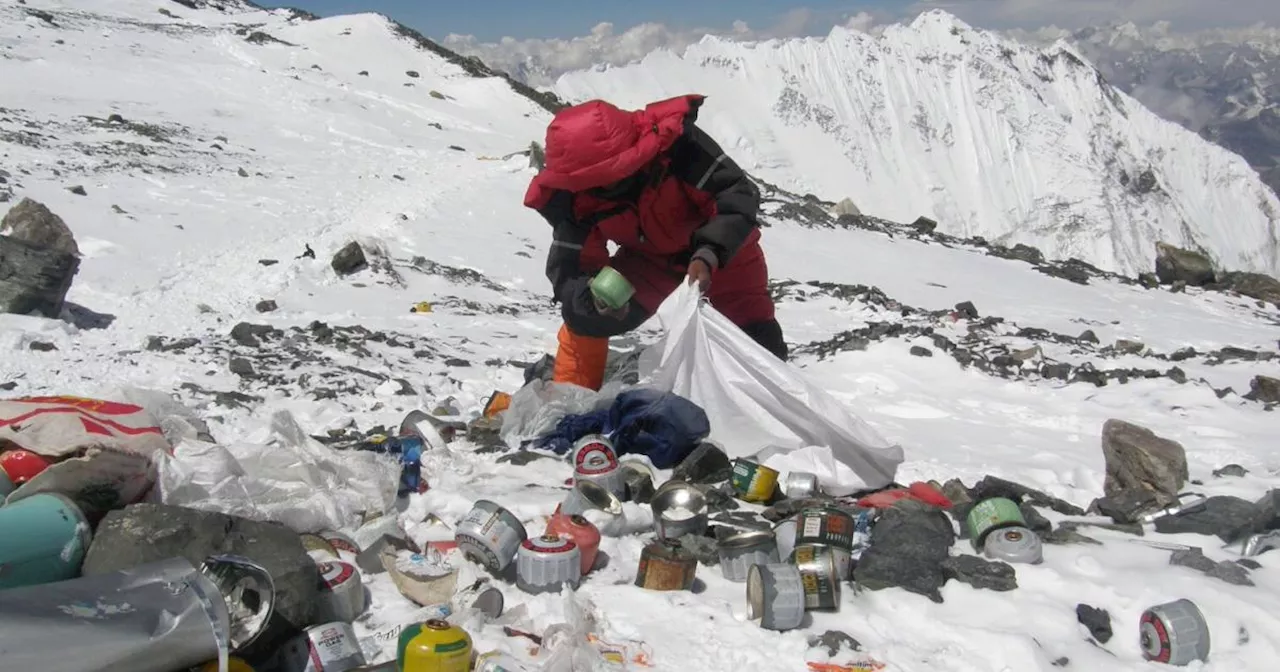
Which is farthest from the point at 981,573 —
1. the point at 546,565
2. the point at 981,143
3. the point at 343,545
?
the point at 981,143

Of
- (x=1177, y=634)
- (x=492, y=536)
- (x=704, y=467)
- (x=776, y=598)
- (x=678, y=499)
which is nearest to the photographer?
(x=1177, y=634)

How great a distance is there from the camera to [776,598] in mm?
2926

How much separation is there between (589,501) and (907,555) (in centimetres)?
126

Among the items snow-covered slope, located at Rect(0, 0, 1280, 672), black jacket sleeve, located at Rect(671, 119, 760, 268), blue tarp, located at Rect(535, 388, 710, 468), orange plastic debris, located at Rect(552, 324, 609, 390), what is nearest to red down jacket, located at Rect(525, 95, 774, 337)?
black jacket sleeve, located at Rect(671, 119, 760, 268)

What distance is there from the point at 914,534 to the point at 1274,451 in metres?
3.60

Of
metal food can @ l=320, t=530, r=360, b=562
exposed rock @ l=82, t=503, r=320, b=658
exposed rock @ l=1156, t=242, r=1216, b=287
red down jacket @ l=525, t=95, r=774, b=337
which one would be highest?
exposed rock @ l=1156, t=242, r=1216, b=287

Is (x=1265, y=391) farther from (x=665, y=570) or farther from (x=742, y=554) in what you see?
(x=665, y=570)

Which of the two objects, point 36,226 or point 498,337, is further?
point 498,337

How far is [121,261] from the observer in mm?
9148

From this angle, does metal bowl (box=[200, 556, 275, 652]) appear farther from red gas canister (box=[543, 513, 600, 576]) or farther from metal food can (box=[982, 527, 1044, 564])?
metal food can (box=[982, 527, 1044, 564])

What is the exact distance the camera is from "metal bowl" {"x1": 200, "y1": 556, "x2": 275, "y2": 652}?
2.50m

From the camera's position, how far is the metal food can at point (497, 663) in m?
2.46

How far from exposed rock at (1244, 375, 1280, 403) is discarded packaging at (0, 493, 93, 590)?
7402 mm

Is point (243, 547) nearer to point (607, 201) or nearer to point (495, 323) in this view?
point (607, 201)
